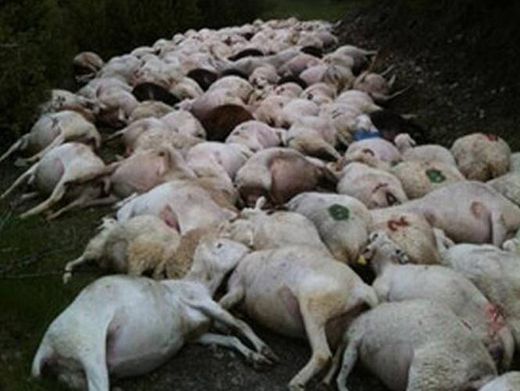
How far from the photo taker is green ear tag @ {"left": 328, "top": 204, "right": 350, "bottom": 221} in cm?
676

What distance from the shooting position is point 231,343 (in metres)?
5.62

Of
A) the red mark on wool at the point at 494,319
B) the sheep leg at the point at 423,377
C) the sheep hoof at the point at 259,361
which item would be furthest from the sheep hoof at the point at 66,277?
the red mark on wool at the point at 494,319

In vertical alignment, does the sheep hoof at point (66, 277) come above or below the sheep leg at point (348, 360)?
below

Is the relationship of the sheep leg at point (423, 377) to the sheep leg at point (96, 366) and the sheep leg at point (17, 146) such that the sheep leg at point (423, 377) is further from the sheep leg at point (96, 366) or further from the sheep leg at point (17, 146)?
the sheep leg at point (17, 146)

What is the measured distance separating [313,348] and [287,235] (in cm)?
124

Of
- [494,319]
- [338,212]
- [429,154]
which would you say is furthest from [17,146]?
[494,319]

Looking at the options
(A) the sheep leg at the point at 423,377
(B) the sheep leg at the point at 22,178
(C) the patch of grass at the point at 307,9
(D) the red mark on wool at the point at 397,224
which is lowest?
(C) the patch of grass at the point at 307,9

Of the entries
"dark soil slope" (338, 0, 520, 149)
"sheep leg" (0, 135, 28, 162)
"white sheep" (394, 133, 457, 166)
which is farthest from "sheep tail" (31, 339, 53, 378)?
"dark soil slope" (338, 0, 520, 149)

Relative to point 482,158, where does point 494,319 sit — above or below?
above

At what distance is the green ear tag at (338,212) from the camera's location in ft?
22.2

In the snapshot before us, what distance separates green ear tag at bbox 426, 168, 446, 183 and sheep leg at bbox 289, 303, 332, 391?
116 inches

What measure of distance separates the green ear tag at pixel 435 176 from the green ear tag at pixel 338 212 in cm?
144

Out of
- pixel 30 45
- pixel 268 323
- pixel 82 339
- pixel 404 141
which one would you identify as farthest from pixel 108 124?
pixel 82 339

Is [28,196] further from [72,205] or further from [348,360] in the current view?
[348,360]
